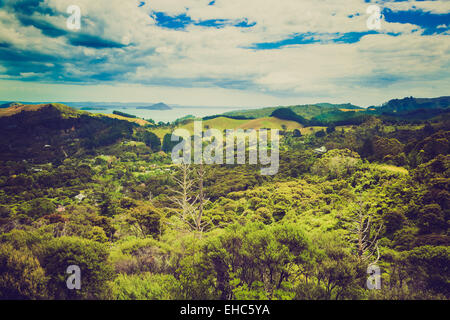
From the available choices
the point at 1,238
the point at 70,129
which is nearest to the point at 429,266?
the point at 1,238

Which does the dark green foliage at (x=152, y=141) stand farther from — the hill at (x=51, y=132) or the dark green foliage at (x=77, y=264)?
the dark green foliage at (x=77, y=264)

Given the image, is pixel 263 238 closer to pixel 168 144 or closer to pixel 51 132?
pixel 168 144

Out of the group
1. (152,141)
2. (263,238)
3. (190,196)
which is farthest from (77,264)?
(152,141)

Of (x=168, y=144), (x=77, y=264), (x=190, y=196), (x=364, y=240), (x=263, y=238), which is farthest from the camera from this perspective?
(x=168, y=144)

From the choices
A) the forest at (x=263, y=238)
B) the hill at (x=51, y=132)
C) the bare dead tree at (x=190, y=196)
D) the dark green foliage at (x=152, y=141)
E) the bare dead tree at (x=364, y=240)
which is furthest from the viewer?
the dark green foliage at (x=152, y=141)

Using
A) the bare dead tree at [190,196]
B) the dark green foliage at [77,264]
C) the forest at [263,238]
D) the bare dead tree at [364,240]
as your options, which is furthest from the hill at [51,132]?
the bare dead tree at [364,240]

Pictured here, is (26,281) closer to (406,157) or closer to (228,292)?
(228,292)

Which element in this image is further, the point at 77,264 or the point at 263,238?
the point at 263,238

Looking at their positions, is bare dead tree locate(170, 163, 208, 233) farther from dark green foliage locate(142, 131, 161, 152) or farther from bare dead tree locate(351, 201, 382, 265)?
dark green foliage locate(142, 131, 161, 152)

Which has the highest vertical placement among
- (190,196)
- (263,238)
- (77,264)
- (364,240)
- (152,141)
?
(152,141)

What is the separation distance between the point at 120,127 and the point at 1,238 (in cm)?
17129

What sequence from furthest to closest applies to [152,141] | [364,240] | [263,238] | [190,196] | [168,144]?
[152,141] < [168,144] < [364,240] < [190,196] < [263,238]

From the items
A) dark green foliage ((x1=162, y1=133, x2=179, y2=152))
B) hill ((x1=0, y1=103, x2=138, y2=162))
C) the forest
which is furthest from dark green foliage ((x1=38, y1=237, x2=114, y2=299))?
dark green foliage ((x1=162, y1=133, x2=179, y2=152))

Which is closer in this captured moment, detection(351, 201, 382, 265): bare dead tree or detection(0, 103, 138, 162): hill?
detection(351, 201, 382, 265): bare dead tree
